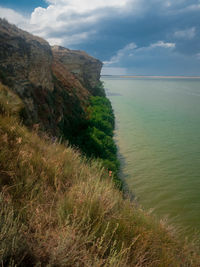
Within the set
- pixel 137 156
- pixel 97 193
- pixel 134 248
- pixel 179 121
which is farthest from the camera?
pixel 179 121

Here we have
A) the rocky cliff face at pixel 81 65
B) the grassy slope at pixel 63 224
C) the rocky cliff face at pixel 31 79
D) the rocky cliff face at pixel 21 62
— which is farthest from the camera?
the rocky cliff face at pixel 81 65

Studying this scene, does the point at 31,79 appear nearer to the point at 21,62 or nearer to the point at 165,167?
the point at 21,62

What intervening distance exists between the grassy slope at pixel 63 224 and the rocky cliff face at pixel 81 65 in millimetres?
22887

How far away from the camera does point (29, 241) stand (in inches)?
74.0

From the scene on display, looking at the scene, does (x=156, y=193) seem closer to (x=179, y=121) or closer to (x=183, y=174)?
(x=183, y=174)

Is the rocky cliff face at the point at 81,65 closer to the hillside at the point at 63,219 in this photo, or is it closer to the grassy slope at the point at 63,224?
the hillside at the point at 63,219

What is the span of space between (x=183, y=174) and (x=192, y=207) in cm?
238

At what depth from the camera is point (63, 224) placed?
2246mm

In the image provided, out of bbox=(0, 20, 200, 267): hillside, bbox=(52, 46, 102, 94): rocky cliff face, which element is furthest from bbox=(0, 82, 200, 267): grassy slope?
bbox=(52, 46, 102, 94): rocky cliff face

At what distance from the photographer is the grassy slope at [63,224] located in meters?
1.77

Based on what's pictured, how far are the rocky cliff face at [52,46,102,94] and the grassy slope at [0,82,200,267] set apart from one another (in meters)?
22.9

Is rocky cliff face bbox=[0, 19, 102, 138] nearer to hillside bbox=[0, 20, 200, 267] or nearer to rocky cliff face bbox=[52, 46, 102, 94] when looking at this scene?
hillside bbox=[0, 20, 200, 267]

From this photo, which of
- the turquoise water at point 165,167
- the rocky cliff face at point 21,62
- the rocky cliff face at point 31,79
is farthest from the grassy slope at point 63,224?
the rocky cliff face at point 21,62

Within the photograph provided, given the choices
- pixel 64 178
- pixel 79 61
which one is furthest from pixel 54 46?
pixel 64 178
